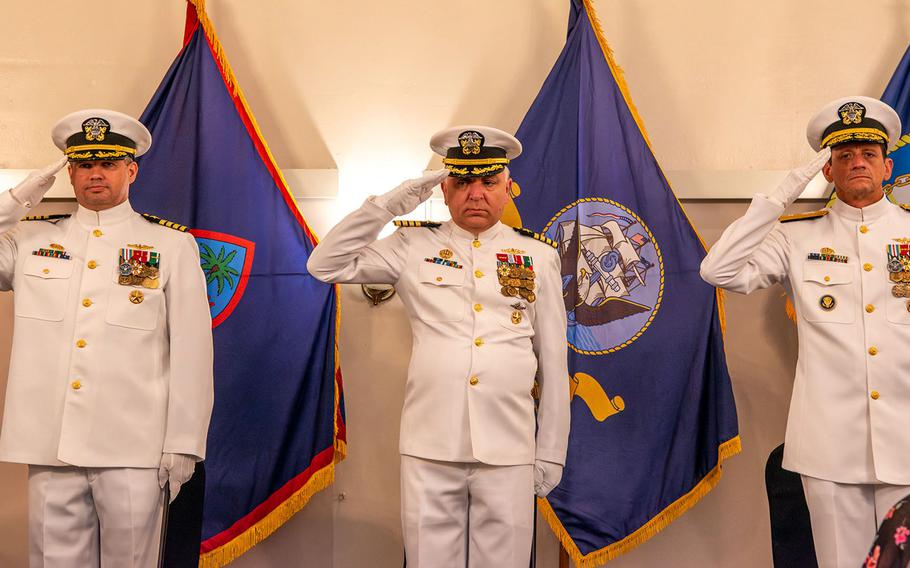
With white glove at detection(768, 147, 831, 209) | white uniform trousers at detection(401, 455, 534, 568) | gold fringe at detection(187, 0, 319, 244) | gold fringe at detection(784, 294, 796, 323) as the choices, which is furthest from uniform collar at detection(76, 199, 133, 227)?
gold fringe at detection(784, 294, 796, 323)

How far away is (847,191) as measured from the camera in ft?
10.7

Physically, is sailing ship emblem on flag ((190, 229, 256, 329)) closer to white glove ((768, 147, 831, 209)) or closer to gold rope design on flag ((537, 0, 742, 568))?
gold rope design on flag ((537, 0, 742, 568))

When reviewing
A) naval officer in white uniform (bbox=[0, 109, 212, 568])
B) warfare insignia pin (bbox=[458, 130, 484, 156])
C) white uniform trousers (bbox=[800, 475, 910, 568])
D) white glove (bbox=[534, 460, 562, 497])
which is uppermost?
warfare insignia pin (bbox=[458, 130, 484, 156])

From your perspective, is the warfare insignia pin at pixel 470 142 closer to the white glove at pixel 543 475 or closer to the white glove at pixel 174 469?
the white glove at pixel 543 475

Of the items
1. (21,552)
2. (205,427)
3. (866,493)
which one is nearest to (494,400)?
(205,427)

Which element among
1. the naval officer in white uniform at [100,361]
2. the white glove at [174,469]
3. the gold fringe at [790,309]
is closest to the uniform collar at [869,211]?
the gold fringe at [790,309]

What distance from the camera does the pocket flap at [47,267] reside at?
3.07 meters

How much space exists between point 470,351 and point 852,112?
4.97ft

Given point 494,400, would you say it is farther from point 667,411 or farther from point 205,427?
point 667,411

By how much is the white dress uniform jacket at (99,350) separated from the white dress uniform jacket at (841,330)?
1708 mm

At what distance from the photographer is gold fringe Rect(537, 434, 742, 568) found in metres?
4.02

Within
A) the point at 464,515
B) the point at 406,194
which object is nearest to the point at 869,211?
the point at 406,194

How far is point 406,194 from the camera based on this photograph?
10.4 feet

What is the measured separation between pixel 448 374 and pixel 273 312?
1.27 meters
